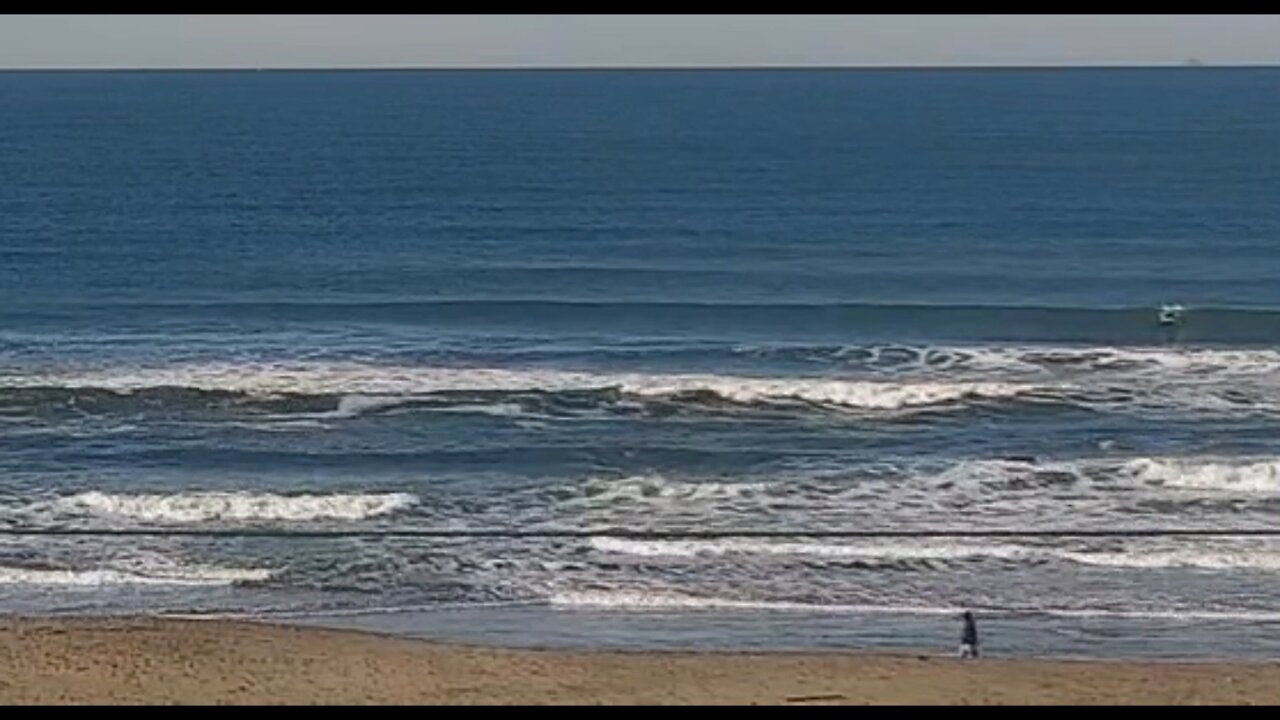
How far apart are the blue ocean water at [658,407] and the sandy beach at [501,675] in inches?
151

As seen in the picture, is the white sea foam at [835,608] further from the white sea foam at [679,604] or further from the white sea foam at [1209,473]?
the white sea foam at [1209,473]

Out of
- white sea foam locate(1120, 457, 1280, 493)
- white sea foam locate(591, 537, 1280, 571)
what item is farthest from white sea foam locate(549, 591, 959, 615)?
white sea foam locate(1120, 457, 1280, 493)

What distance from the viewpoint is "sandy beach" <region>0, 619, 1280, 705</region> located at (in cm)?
879

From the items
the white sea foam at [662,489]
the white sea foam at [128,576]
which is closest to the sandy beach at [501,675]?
the white sea foam at [128,576]

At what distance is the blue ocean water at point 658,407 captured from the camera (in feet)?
50.6

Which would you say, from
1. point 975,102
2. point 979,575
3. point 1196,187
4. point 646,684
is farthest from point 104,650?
point 975,102

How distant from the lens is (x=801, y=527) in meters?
17.9

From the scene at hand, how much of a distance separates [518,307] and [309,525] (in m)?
17.2

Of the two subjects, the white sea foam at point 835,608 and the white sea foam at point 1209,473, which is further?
the white sea foam at point 1209,473

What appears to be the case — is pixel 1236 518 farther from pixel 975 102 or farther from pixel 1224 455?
pixel 975 102

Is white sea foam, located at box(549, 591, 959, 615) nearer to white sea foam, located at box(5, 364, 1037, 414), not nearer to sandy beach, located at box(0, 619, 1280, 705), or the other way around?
sandy beach, located at box(0, 619, 1280, 705)

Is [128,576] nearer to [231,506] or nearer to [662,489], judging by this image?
[231,506]

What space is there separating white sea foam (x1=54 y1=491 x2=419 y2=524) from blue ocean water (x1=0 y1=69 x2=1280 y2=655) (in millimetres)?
51

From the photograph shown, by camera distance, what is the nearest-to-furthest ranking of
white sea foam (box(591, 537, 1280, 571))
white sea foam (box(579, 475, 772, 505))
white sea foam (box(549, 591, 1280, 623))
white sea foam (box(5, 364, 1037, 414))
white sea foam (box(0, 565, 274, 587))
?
white sea foam (box(549, 591, 1280, 623)) → white sea foam (box(0, 565, 274, 587)) → white sea foam (box(591, 537, 1280, 571)) → white sea foam (box(579, 475, 772, 505)) → white sea foam (box(5, 364, 1037, 414))
